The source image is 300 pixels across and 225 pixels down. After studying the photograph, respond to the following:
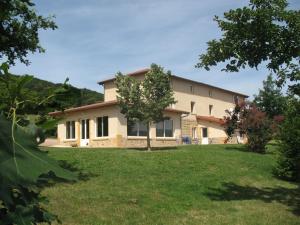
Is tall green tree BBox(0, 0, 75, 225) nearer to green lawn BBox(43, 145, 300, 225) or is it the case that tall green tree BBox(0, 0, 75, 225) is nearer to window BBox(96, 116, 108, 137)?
green lawn BBox(43, 145, 300, 225)

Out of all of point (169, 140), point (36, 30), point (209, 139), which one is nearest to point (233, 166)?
point (36, 30)

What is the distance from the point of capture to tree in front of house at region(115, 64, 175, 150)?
27281 millimetres

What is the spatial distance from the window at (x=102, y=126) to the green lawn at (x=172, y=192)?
14.1m

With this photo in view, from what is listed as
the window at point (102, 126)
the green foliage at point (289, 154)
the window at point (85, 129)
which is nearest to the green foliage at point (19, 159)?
the green foliage at point (289, 154)

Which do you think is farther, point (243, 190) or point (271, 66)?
Answer: point (243, 190)

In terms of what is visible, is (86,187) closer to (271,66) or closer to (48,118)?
(271,66)

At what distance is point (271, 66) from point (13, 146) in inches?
457

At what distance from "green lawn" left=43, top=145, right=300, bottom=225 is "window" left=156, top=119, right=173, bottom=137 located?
14.8 m

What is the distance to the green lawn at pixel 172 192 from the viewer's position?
10375 mm

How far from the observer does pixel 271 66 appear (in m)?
12.1

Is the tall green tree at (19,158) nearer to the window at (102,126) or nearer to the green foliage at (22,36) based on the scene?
the green foliage at (22,36)

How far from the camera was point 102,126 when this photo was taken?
3525cm

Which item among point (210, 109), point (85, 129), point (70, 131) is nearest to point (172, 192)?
point (85, 129)

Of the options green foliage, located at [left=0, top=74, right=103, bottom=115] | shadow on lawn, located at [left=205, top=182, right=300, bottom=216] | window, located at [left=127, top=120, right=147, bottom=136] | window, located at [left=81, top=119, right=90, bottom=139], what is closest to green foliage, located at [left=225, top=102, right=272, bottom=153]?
window, located at [left=127, top=120, right=147, bottom=136]
